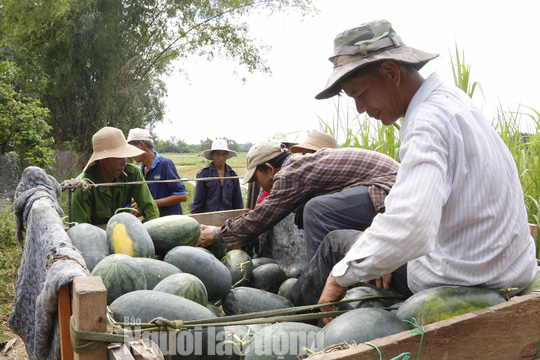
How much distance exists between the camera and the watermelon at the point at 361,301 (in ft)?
7.13

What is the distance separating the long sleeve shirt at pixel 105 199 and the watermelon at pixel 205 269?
1511mm

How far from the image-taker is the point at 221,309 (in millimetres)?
2807

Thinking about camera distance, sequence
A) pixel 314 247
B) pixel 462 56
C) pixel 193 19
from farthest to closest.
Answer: pixel 193 19
pixel 462 56
pixel 314 247

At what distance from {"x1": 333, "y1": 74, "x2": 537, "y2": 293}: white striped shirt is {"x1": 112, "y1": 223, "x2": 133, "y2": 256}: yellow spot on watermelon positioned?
1.45m

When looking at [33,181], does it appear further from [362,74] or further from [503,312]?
[503,312]

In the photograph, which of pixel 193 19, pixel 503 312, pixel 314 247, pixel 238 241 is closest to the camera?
pixel 503 312

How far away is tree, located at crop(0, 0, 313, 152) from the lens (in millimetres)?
18766

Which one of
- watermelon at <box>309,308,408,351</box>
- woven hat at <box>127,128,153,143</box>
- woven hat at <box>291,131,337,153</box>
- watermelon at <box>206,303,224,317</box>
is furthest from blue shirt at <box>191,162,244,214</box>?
watermelon at <box>309,308,408,351</box>

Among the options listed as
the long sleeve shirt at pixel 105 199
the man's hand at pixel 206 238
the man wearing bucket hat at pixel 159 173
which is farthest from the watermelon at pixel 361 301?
the man wearing bucket hat at pixel 159 173

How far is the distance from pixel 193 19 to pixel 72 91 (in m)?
6.29

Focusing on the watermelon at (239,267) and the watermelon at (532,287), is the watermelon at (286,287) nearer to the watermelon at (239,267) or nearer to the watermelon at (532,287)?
the watermelon at (239,267)

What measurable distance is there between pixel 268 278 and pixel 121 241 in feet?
3.34

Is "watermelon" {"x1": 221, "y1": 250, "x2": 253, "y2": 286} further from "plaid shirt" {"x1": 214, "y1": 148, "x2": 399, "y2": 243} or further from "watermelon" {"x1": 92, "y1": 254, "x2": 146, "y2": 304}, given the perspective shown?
"watermelon" {"x1": 92, "y1": 254, "x2": 146, "y2": 304}

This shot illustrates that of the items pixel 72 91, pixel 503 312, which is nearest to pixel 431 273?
pixel 503 312
